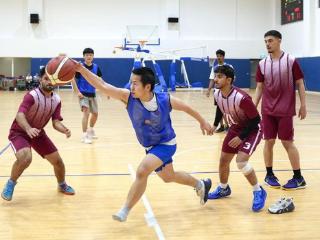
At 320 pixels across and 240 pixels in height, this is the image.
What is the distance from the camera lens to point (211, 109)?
16.5 m

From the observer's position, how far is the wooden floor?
438 cm

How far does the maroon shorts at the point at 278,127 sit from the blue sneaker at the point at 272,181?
19.8 inches

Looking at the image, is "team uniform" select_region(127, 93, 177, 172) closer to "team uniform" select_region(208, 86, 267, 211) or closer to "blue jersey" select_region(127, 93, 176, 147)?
"blue jersey" select_region(127, 93, 176, 147)

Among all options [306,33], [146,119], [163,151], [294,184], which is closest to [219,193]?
[294,184]

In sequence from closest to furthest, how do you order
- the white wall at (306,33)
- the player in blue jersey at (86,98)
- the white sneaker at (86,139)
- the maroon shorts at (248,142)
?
the maroon shorts at (248,142) → the white sneaker at (86,139) → the player in blue jersey at (86,98) → the white wall at (306,33)

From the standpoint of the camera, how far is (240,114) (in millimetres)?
5145

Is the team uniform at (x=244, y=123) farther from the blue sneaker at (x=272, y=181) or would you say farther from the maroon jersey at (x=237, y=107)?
the blue sneaker at (x=272, y=181)

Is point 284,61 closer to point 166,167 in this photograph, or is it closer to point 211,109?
point 166,167

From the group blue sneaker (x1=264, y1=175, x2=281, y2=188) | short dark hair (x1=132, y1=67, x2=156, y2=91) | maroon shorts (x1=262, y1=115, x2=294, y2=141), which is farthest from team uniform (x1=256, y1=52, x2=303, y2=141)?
short dark hair (x1=132, y1=67, x2=156, y2=91)

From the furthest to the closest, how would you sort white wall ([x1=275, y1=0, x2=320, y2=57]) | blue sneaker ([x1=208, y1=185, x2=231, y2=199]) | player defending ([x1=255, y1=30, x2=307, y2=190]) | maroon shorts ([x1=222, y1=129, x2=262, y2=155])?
white wall ([x1=275, y1=0, x2=320, y2=57]) < player defending ([x1=255, y1=30, x2=307, y2=190]) < blue sneaker ([x1=208, y1=185, x2=231, y2=199]) < maroon shorts ([x1=222, y1=129, x2=262, y2=155])

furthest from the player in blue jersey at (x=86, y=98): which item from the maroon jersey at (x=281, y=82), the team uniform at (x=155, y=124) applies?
the team uniform at (x=155, y=124)

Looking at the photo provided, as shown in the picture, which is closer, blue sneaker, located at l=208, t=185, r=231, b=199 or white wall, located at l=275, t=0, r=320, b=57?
blue sneaker, located at l=208, t=185, r=231, b=199

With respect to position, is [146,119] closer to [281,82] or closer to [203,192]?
[203,192]

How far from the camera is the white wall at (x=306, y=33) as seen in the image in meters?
23.7
